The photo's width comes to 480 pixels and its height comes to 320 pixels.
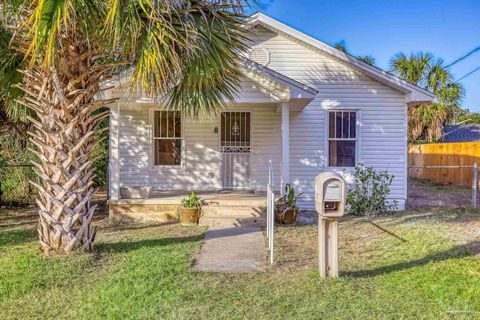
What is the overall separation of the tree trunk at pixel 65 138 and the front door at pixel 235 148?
5651mm

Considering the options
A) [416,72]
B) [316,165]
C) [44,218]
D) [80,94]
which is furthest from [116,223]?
[416,72]

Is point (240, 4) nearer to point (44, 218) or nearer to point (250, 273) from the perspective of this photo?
point (250, 273)

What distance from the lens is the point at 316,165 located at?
11.0 metres

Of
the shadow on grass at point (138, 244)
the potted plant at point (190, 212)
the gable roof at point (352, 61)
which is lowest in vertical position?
the shadow on grass at point (138, 244)

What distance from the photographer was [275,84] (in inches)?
342

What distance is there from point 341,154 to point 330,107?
1359 millimetres

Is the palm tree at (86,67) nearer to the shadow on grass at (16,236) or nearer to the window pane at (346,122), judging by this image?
the shadow on grass at (16,236)

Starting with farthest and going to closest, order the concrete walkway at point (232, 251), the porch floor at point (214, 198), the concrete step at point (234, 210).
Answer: the porch floor at point (214, 198) → the concrete step at point (234, 210) → the concrete walkway at point (232, 251)

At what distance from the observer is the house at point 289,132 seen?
1088cm

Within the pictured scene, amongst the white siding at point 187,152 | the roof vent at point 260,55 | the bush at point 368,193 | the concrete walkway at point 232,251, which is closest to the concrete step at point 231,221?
the concrete walkway at point 232,251

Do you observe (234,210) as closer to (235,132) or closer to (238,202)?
(238,202)

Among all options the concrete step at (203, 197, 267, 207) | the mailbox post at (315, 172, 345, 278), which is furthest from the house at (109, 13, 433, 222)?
the mailbox post at (315, 172, 345, 278)

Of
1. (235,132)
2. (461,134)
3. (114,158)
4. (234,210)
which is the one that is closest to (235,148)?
(235,132)

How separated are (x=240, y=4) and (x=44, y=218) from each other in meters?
4.25
